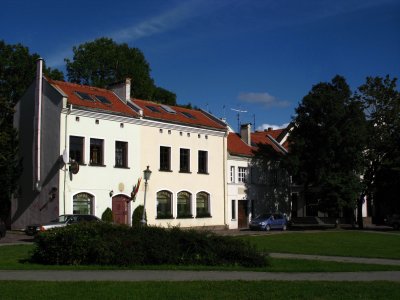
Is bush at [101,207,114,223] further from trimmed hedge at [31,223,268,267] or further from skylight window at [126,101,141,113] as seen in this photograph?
trimmed hedge at [31,223,268,267]

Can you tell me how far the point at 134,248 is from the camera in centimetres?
1587

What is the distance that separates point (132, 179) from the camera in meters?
37.0

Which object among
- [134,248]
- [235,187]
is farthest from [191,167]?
[134,248]

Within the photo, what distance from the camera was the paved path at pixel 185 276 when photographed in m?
13.0

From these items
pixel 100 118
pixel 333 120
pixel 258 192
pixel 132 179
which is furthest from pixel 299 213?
pixel 100 118

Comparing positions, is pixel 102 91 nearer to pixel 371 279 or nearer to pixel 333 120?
pixel 333 120

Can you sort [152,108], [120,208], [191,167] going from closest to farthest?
1. [120,208]
2. [152,108]
3. [191,167]

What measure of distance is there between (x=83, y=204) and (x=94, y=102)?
278 inches

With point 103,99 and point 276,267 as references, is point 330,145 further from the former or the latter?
point 276,267

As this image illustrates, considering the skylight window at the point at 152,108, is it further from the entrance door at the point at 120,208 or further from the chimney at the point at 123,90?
the entrance door at the point at 120,208

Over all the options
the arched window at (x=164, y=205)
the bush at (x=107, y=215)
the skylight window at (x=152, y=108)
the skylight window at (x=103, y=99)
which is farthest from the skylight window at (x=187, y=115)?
the bush at (x=107, y=215)

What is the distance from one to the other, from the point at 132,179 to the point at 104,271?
2277cm
